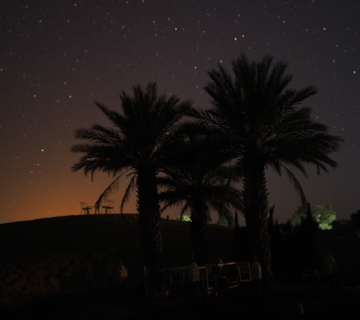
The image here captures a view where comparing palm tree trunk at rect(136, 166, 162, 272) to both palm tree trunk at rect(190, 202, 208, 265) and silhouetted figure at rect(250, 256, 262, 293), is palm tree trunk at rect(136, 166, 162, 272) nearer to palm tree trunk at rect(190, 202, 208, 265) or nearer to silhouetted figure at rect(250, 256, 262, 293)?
palm tree trunk at rect(190, 202, 208, 265)

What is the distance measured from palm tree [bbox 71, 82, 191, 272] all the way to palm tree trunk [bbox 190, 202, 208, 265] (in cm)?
230

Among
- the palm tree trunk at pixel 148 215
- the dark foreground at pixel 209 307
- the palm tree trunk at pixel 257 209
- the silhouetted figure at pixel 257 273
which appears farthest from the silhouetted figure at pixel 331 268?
the palm tree trunk at pixel 148 215

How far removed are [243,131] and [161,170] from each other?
562 centimetres

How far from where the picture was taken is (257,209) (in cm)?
2028

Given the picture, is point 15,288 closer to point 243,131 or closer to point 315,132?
point 243,131

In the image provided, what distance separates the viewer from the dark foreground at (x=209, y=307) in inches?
554

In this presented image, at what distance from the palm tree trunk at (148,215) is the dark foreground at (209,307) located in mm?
3690

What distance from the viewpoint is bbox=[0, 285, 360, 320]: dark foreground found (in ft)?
46.2

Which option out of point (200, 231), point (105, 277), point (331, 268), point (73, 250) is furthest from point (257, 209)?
point (73, 250)

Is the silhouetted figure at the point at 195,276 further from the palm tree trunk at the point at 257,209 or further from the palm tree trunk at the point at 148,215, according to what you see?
the palm tree trunk at the point at 148,215

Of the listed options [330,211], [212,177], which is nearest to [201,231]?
[212,177]

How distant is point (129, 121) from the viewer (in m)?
23.0

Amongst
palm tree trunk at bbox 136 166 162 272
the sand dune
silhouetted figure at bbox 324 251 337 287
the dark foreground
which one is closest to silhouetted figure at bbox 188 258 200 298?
the dark foreground

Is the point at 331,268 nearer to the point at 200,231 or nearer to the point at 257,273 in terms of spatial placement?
the point at 257,273
